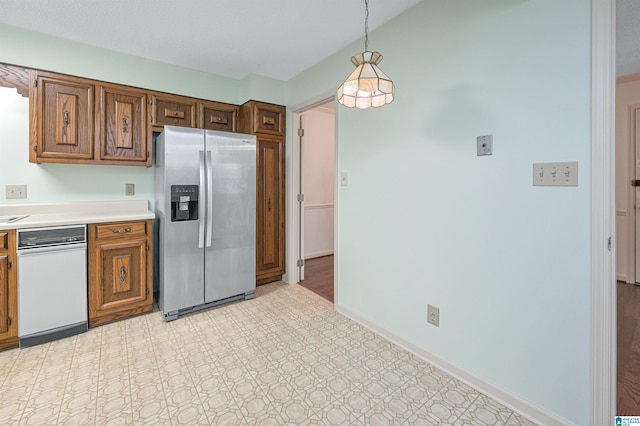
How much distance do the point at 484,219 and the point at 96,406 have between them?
2.42 metres

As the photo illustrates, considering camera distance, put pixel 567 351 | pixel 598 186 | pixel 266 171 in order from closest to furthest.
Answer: pixel 598 186
pixel 567 351
pixel 266 171

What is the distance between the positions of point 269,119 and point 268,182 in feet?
2.39

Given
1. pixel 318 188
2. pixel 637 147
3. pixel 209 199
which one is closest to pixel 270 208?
pixel 209 199

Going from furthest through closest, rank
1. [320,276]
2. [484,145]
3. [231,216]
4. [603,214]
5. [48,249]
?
[320,276] < [231,216] < [48,249] < [484,145] < [603,214]

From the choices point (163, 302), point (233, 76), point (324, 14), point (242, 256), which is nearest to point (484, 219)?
point (324, 14)

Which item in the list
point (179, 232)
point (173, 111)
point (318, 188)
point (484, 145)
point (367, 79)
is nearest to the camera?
point (367, 79)

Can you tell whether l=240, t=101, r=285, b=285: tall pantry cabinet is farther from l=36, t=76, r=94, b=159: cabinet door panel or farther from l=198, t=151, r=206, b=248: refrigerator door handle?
l=36, t=76, r=94, b=159: cabinet door panel

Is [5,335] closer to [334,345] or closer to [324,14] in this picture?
[334,345]

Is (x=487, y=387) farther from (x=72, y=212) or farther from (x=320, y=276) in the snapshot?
(x=72, y=212)

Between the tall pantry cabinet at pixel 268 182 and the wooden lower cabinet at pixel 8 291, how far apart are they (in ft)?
6.48

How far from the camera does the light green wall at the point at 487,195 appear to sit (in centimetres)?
141

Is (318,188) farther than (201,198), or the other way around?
(318,188)

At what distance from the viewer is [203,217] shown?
2.72 m

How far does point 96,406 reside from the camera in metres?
1.60
